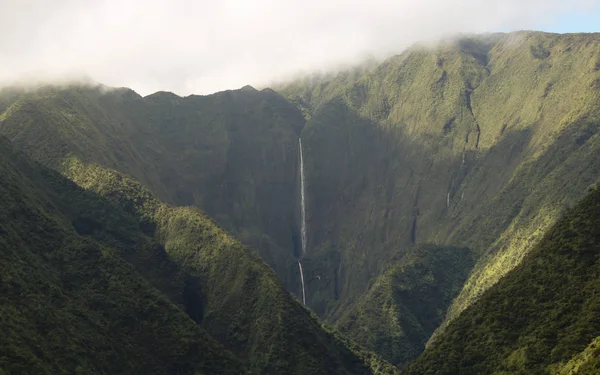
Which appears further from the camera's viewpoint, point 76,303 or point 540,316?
point 76,303

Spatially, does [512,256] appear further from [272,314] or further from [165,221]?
[165,221]

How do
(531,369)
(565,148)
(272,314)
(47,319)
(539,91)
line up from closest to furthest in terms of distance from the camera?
(531,369), (47,319), (272,314), (565,148), (539,91)

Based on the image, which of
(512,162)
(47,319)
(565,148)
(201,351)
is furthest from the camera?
(512,162)

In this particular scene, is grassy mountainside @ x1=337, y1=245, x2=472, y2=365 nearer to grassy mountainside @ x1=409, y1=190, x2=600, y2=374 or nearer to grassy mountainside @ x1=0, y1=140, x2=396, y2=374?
grassy mountainside @ x1=0, y1=140, x2=396, y2=374

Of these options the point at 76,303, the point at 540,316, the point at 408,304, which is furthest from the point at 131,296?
the point at 408,304

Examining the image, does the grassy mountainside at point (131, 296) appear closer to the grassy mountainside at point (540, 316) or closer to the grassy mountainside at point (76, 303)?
the grassy mountainside at point (76, 303)

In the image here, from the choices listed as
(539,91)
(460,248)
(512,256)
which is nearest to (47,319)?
(512,256)

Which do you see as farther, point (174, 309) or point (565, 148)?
point (565, 148)

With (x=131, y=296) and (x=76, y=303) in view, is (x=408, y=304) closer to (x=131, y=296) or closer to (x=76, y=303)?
(x=131, y=296)
